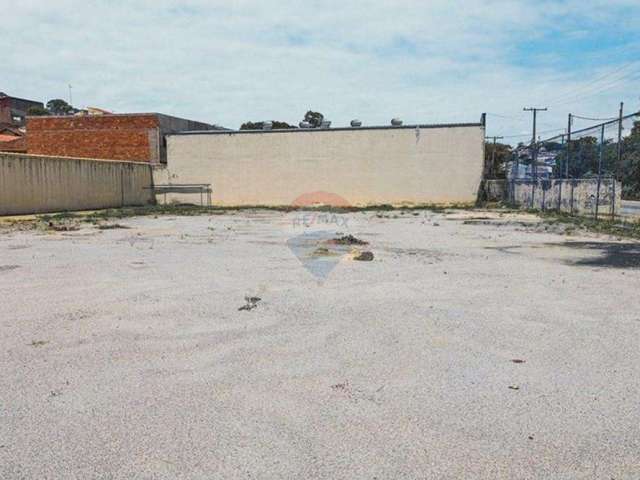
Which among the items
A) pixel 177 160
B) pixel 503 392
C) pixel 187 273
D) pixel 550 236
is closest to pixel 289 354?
pixel 503 392

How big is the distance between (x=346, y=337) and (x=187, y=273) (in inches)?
168

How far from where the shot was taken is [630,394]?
3924 mm

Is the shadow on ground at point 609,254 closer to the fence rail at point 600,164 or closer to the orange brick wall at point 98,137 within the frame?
the fence rail at point 600,164

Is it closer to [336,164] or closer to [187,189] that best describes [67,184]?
[187,189]

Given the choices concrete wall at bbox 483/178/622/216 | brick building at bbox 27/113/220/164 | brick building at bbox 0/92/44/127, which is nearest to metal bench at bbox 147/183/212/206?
brick building at bbox 27/113/220/164

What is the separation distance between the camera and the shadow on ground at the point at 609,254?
993 centimetres

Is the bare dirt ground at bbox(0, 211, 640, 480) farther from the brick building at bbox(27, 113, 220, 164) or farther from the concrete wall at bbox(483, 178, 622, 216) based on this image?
the brick building at bbox(27, 113, 220, 164)

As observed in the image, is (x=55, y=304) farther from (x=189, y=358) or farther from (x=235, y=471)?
(x=235, y=471)

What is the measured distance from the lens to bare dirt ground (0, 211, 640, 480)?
308 centimetres

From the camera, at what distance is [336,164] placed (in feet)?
116

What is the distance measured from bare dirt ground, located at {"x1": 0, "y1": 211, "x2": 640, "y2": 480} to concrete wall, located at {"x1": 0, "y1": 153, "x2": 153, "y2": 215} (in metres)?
17.8

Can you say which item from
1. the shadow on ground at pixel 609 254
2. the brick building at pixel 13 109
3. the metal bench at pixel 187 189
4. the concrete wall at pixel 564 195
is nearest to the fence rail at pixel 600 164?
the concrete wall at pixel 564 195

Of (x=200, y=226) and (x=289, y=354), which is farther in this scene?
(x=200, y=226)

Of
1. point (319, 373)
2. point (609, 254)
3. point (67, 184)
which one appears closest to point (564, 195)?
point (609, 254)
